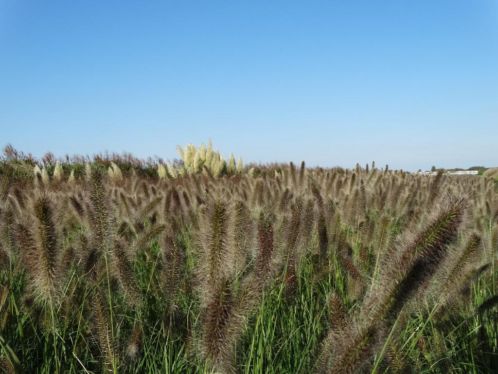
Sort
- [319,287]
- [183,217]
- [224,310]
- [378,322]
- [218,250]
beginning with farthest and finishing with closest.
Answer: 1. [183,217]
2. [319,287]
3. [218,250]
4. [224,310]
5. [378,322]

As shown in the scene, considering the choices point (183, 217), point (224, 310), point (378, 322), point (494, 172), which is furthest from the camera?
point (494, 172)

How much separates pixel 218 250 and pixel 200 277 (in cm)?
A: 19

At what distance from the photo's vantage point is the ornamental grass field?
1.28 metres

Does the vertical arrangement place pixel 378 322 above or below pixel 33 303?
above

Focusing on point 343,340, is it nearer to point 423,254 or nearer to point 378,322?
point 378,322

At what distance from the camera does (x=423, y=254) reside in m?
1.25

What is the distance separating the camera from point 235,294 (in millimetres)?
1470

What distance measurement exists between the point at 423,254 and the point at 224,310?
19.6 inches

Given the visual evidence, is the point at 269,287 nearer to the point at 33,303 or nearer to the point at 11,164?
the point at 33,303

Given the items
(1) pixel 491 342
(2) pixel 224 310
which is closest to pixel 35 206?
(2) pixel 224 310

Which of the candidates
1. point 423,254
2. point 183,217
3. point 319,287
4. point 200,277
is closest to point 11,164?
point 183,217

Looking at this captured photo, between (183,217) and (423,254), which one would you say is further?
(183,217)

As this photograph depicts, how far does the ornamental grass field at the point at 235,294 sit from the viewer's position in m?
1.28

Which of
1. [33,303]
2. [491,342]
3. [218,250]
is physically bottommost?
[491,342]
